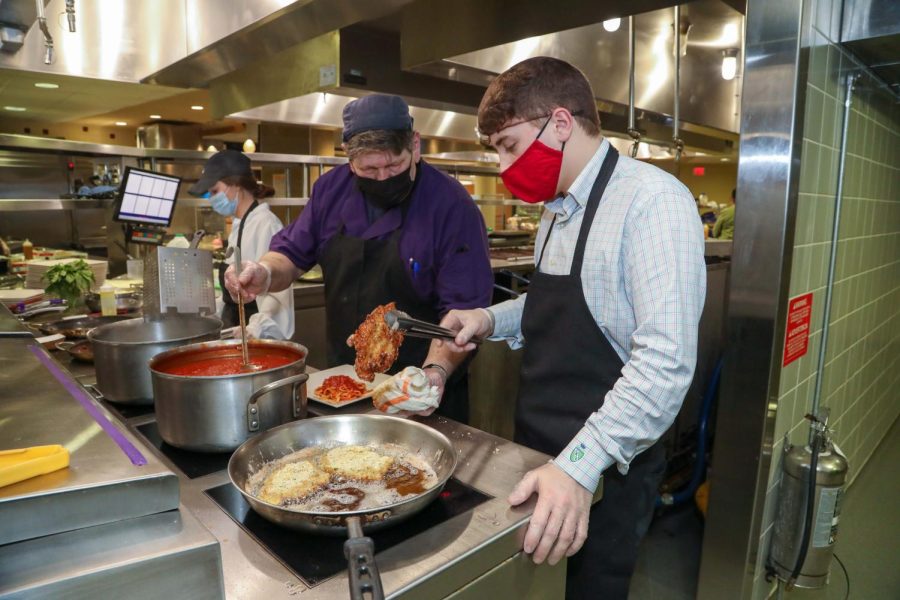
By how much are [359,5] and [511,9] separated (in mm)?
536

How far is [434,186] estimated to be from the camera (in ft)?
Result: 7.55

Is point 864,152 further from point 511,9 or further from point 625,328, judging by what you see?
point 625,328

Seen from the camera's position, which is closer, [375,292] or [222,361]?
[222,361]

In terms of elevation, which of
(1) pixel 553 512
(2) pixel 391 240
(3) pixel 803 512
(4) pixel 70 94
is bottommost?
(3) pixel 803 512

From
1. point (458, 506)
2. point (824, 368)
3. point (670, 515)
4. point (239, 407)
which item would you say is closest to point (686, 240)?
point (458, 506)

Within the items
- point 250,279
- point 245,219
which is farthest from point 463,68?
point 245,219

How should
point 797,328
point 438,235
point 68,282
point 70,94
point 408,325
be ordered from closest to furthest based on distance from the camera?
point 408,325, point 797,328, point 438,235, point 68,282, point 70,94

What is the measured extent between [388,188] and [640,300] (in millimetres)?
1217

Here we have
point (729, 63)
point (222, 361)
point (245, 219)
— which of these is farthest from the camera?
point (729, 63)

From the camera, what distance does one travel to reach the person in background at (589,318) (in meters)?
1.17

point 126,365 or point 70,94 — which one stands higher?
point 70,94

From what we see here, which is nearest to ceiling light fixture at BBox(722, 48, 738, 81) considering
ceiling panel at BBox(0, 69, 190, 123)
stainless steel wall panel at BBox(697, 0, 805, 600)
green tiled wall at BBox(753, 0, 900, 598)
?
green tiled wall at BBox(753, 0, 900, 598)

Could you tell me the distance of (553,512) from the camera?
42.2 inches

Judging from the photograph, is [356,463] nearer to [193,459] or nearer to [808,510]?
[193,459]
